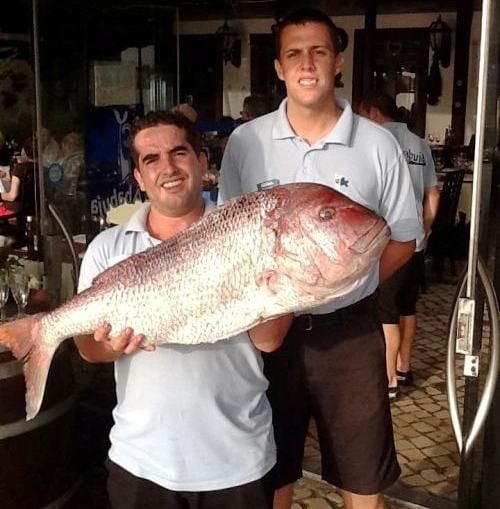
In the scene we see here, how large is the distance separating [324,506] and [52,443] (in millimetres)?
1333

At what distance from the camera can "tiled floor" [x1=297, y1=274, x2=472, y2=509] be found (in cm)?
394

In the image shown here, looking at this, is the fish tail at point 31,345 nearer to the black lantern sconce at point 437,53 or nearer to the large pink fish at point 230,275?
the large pink fish at point 230,275

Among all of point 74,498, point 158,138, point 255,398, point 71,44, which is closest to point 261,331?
point 255,398

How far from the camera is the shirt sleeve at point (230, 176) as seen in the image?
270cm

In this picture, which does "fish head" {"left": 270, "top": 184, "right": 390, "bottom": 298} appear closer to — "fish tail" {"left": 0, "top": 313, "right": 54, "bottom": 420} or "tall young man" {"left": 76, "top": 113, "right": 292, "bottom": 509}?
"tall young man" {"left": 76, "top": 113, "right": 292, "bottom": 509}

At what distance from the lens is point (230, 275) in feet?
6.06

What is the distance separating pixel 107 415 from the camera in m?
4.16

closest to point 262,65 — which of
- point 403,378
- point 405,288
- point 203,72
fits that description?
point 203,72

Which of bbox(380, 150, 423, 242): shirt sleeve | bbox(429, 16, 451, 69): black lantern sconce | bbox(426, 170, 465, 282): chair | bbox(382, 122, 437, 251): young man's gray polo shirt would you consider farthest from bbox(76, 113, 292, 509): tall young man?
bbox(429, 16, 451, 69): black lantern sconce

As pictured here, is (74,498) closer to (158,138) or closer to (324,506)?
(324,506)

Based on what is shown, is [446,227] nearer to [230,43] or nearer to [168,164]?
[230,43]

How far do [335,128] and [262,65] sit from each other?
1025 centimetres

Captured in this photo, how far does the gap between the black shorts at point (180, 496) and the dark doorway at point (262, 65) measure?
10.6 metres

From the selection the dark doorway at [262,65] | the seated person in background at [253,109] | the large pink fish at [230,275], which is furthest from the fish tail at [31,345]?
the dark doorway at [262,65]
